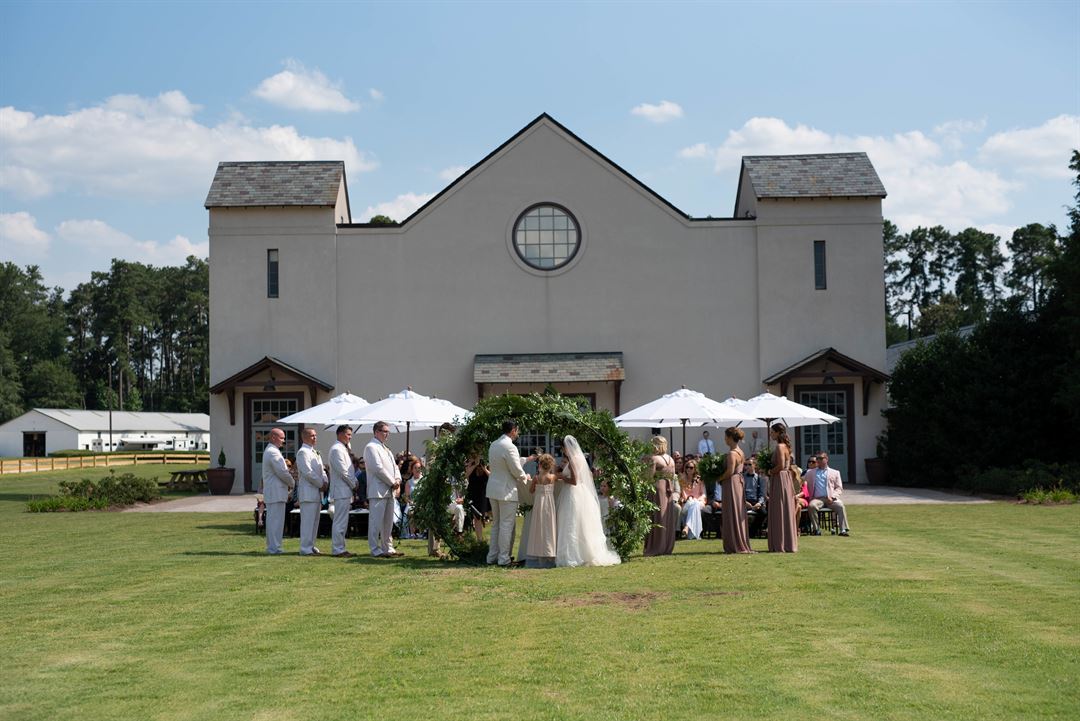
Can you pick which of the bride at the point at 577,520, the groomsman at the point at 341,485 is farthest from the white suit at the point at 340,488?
the bride at the point at 577,520

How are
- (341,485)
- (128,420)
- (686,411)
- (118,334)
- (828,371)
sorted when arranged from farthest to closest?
1. (118,334)
2. (128,420)
3. (828,371)
4. (686,411)
5. (341,485)

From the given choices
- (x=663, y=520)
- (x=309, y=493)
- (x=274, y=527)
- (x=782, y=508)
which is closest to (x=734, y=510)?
(x=782, y=508)

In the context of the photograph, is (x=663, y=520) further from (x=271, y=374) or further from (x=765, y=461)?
(x=271, y=374)

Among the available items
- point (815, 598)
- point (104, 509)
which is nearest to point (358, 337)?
point (104, 509)

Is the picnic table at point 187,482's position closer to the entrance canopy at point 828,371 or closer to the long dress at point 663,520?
the entrance canopy at point 828,371

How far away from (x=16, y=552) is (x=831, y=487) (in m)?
12.9

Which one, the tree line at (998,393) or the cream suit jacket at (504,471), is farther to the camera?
the tree line at (998,393)

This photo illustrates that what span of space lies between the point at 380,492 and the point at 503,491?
220cm

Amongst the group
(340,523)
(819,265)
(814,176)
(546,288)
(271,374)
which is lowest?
(340,523)

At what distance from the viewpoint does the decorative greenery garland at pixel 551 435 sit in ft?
48.6

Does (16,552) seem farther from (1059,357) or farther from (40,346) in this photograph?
(40,346)

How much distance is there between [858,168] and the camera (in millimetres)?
32375

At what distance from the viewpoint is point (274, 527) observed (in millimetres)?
15703

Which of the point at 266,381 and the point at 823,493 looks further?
the point at 266,381
